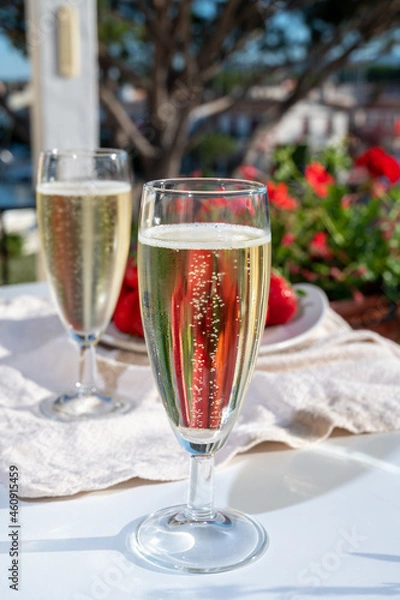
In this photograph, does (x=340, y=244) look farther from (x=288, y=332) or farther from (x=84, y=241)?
(x=84, y=241)

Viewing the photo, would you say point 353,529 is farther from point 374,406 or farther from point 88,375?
point 88,375

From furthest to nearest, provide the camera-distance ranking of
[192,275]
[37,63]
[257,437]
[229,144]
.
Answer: [229,144] < [37,63] < [257,437] < [192,275]

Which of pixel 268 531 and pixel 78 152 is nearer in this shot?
pixel 268 531

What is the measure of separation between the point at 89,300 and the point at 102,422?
193 millimetres

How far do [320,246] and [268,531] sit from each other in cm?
135

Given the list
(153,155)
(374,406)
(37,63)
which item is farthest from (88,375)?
(153,155)

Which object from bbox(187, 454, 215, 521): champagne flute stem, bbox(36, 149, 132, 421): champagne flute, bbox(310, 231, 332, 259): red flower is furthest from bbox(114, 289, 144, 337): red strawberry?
bbox(310, 231, 332, 259): red flower

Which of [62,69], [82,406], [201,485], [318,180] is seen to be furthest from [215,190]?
[62,69]

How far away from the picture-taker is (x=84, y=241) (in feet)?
3.14

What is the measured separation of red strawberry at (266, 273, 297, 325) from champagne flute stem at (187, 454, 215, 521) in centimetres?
53

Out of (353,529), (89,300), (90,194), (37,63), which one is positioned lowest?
(353,529)

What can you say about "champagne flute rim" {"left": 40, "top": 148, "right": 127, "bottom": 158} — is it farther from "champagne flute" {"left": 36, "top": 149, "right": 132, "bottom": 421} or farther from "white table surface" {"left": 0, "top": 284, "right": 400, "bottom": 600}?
"white table surface" {"left": 0, "top": 284, "right": 400, "bottom": 600}

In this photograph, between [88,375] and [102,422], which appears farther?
[88,375]

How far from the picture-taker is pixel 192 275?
2.06ft
